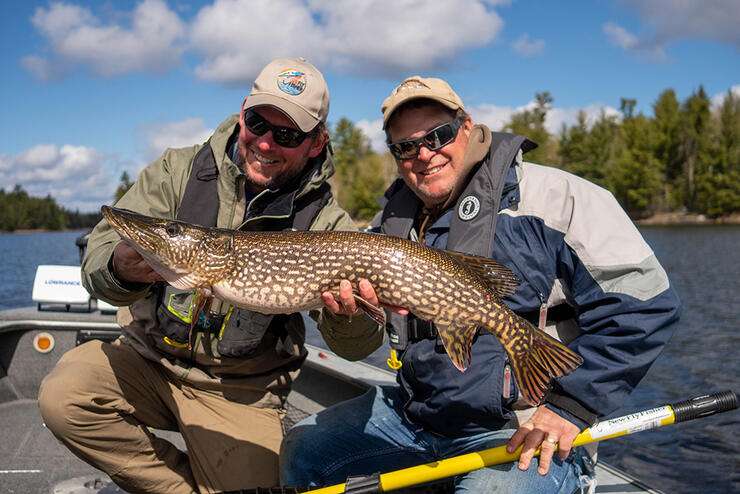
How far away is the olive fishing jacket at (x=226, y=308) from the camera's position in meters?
3.05

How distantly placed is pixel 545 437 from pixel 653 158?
186 feet

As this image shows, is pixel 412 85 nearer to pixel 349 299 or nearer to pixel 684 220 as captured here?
pixel 349 299

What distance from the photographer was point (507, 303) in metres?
2.66

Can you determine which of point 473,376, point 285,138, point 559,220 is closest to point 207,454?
point 473,376

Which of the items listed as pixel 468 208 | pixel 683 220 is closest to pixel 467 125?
pixel 468 208

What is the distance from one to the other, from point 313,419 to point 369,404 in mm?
337

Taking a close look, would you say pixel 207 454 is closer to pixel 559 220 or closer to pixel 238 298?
pixel 238 298

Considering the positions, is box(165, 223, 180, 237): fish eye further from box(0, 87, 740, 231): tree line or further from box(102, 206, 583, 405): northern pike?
box(0, 87, 740, 231): tree line

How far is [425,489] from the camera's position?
3193 mm

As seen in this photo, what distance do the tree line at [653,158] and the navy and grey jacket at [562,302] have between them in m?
49.1

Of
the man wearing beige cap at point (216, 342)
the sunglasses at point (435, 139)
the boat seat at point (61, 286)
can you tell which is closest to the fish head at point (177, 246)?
the man wearing beige cap at point (216, 342)

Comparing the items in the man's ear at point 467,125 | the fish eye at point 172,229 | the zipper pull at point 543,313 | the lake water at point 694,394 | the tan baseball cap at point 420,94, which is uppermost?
the tan baseball cap at point 420,94

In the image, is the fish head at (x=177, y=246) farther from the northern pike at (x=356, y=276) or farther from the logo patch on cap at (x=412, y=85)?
the logo patch on cap at (x=412, y=85)

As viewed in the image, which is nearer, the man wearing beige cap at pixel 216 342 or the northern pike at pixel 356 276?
the northern pike at pixel 356 276
